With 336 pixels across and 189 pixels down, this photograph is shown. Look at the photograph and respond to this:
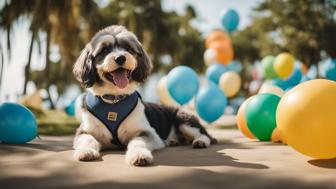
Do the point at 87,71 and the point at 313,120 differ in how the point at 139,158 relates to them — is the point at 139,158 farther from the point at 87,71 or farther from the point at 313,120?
the point at 313,120

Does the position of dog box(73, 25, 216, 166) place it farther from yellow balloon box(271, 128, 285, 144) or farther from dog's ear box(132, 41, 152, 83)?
yellow balloon box(271, 128, 285, 144)

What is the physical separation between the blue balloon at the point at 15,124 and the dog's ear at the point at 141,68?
194 centimetres

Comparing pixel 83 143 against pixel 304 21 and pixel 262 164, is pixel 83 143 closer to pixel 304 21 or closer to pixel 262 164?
pixel 262 164

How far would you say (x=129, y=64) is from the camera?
4895mm

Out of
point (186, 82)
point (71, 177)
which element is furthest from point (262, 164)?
point (186, 82)

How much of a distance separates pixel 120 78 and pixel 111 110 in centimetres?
44

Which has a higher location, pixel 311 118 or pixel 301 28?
pixel 301 28

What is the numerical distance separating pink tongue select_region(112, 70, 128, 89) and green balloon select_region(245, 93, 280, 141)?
237cm

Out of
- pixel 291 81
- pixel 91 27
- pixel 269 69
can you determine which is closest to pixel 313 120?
pixel 291 81

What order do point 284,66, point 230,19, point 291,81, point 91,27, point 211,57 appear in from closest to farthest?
point 284,66 → point 291,81 → point 211,57 → point 230,19 → point 91,27

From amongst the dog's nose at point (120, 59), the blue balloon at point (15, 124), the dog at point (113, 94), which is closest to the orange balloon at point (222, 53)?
the dog at point (113, 94)

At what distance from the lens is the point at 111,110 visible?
5.13 metres

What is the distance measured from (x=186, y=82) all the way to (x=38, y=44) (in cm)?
1211

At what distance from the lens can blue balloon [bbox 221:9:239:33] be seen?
1681 cm
